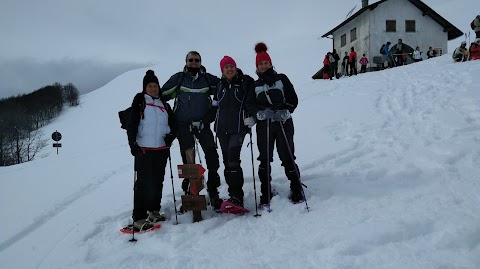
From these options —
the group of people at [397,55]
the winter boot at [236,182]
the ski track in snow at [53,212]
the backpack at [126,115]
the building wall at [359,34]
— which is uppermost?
the building wall at [359,34]

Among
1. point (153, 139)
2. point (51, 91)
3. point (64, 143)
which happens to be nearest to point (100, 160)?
point (153, 139)

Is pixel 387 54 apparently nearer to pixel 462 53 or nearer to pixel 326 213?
pixel 462 53

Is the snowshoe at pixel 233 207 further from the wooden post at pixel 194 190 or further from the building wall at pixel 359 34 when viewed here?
the building wall at pixel 359 34

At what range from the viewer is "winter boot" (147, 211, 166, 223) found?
455 centimetres

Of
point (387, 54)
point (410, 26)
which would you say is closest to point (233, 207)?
point (387, 54)

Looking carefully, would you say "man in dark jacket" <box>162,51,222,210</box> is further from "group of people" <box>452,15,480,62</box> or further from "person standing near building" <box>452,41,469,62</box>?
"person standing near building" <box>452,41,469,62</box>

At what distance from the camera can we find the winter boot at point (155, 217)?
4551 mm

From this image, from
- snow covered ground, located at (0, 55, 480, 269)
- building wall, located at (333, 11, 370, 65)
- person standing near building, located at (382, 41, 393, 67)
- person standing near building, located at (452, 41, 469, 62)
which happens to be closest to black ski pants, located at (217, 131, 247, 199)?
snow covered ground, located at (0, 55, 480, 269)

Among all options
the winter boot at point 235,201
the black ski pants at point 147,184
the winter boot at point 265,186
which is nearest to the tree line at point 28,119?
the black ski pants at point 147,184

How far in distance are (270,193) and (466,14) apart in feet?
445

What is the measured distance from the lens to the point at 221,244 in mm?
3729

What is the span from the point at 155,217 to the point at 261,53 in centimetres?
280

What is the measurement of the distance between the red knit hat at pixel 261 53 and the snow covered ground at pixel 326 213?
2026 millimetres

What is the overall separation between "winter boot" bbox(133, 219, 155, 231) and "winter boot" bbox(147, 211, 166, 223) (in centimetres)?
14
